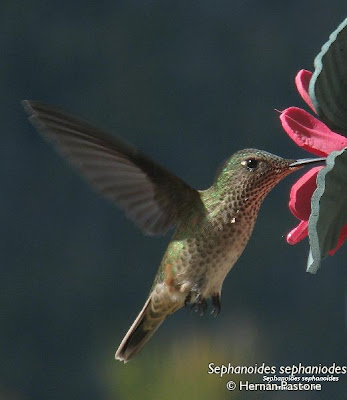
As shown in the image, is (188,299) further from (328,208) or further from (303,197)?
(328,208)

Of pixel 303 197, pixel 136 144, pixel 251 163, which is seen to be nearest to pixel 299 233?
pixel 303 197

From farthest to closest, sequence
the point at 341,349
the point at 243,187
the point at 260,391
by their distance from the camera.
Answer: the point at 341,349, the point at 260,391, the point at 243,187

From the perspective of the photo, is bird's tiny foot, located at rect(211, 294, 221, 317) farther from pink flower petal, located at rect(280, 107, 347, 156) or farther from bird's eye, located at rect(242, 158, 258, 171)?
pink flower petal, located at rect(280, 107, 347, 156)

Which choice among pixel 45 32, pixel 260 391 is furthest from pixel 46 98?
pixel 260 391

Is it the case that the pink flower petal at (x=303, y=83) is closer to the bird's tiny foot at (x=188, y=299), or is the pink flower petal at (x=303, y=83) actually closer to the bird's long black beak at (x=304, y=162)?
the bird's long black beak at (x=304, y=162)

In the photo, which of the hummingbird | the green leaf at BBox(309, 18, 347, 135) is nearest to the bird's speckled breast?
the hummingbird

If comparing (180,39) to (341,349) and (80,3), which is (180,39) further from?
(341,349)

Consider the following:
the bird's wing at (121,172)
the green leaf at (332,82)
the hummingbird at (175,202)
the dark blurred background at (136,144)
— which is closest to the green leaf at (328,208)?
the green leaf at (332,82)
